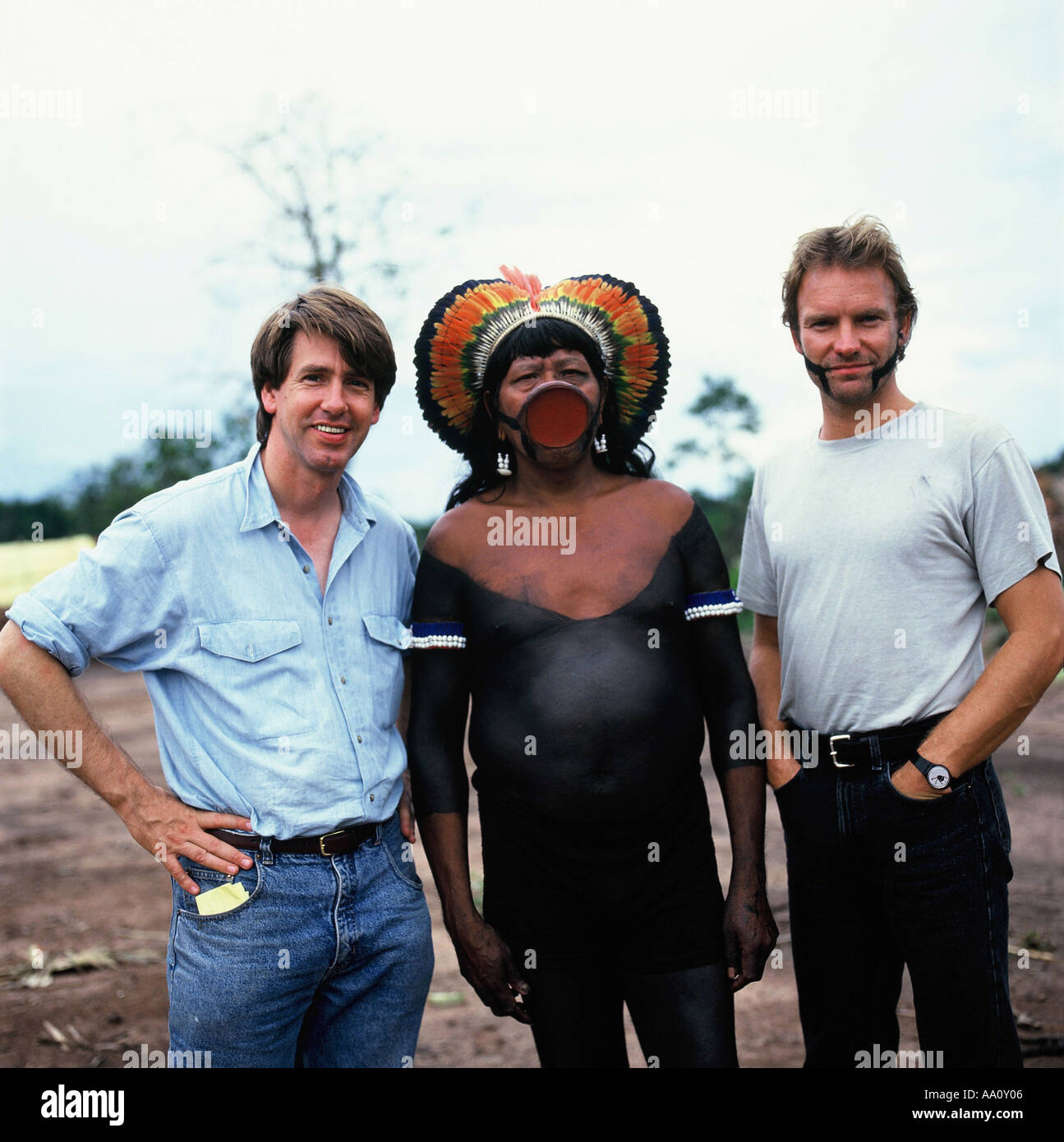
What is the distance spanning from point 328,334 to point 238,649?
810 mm

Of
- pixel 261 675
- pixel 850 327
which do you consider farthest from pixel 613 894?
pixel 850 327

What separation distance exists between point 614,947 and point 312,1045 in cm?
81

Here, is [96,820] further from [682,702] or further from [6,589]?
[6,589]

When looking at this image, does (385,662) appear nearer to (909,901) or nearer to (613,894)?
(613,894)

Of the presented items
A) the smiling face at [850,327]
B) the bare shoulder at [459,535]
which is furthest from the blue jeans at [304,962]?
the smiling face at [850,327]

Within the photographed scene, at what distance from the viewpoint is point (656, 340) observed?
10.0ft

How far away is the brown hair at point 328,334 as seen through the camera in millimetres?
2748

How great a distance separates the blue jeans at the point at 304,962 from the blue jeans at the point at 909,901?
1030 mm

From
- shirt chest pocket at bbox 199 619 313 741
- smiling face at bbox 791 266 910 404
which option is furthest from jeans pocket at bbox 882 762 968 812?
shirt chest pocket at bbox 199 619 313 741

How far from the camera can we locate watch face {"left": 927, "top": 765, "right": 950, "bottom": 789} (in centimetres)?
261

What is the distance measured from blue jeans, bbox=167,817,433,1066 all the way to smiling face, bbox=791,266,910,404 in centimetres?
163

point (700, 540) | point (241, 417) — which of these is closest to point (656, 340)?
point (700, 540)

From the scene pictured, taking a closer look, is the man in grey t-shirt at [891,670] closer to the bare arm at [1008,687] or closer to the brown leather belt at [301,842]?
the bare arm at [1008,687]

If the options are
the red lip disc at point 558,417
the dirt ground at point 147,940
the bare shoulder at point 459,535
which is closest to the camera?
the red lip disc at point 558,417
